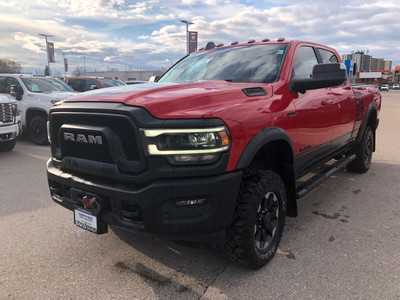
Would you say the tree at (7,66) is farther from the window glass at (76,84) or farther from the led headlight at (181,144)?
the led headlight at (181,144)

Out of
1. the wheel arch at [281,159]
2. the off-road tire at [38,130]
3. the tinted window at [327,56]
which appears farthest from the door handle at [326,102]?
the off-road tire at [38,130]

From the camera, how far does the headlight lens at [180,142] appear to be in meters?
2.03

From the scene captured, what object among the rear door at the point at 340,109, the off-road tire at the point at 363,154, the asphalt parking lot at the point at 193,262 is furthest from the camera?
the off-road tire at the point at 363,154

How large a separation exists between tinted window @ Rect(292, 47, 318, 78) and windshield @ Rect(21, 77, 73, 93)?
23.9ft

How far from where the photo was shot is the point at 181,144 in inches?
80.4

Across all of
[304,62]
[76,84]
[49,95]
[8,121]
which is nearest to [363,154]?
[304,62]

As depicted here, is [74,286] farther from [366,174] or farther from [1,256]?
[366,174]

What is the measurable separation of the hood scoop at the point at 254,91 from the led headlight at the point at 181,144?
0.69 meters

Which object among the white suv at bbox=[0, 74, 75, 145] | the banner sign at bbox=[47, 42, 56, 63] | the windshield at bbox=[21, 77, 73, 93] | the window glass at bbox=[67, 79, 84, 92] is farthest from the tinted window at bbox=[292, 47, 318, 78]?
the banner sign at bbox=[47, 42, 56, 63]

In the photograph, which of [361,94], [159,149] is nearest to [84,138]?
[159,149]

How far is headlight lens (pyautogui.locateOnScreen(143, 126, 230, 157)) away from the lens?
2.03 meters

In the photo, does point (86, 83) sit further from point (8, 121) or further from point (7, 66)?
point (7, 66)

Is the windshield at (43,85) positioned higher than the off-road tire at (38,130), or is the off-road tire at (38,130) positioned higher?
the windshield at (43,85)

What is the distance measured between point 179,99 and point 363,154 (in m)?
4.25
